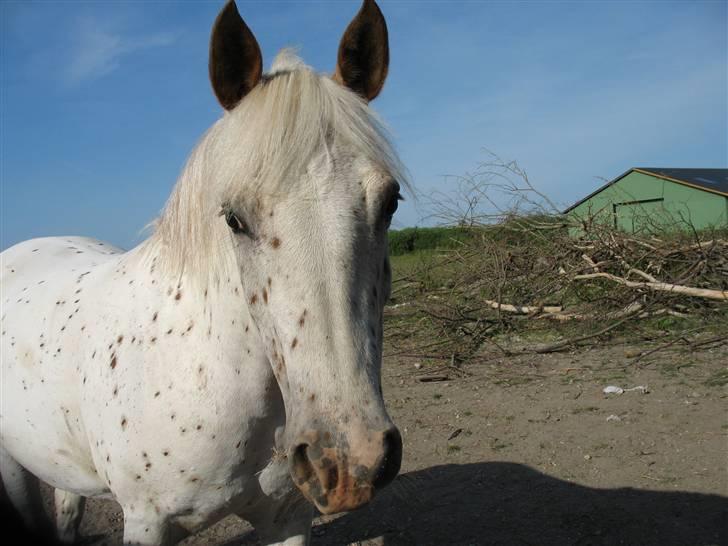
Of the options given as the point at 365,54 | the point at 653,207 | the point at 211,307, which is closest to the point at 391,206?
the point at 365,54

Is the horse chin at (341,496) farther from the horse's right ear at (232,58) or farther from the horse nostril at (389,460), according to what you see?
the horse's right ear at (232,58)

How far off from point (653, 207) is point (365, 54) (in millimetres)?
7789

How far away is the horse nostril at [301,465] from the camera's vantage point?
1351mm

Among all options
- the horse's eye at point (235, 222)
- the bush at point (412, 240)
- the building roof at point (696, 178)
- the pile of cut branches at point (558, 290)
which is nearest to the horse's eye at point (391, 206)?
the horse's eye at point (235, 222)

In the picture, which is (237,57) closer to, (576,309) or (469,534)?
(469,534)

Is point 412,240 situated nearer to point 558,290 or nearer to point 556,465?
point 558,290

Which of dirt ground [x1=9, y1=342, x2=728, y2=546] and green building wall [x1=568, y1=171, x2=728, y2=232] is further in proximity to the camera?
green building wall [x1=568, y1=171, x2=728, y2=232]

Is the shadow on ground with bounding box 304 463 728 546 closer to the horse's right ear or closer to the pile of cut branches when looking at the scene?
the horse's right ear

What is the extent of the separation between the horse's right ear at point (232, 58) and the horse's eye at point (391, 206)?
1.98ft

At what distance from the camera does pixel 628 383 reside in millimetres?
5219

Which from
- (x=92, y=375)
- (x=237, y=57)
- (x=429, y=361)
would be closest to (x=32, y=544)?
(x=92, y=375)

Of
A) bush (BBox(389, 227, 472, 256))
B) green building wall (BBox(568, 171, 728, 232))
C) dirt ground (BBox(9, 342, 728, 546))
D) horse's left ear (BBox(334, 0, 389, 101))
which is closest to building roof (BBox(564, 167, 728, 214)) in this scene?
green building wall (BBox(568, 171, 728, 232))

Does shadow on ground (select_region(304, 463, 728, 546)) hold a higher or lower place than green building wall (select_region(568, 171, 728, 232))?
lower

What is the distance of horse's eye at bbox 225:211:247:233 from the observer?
1579 millimetres
